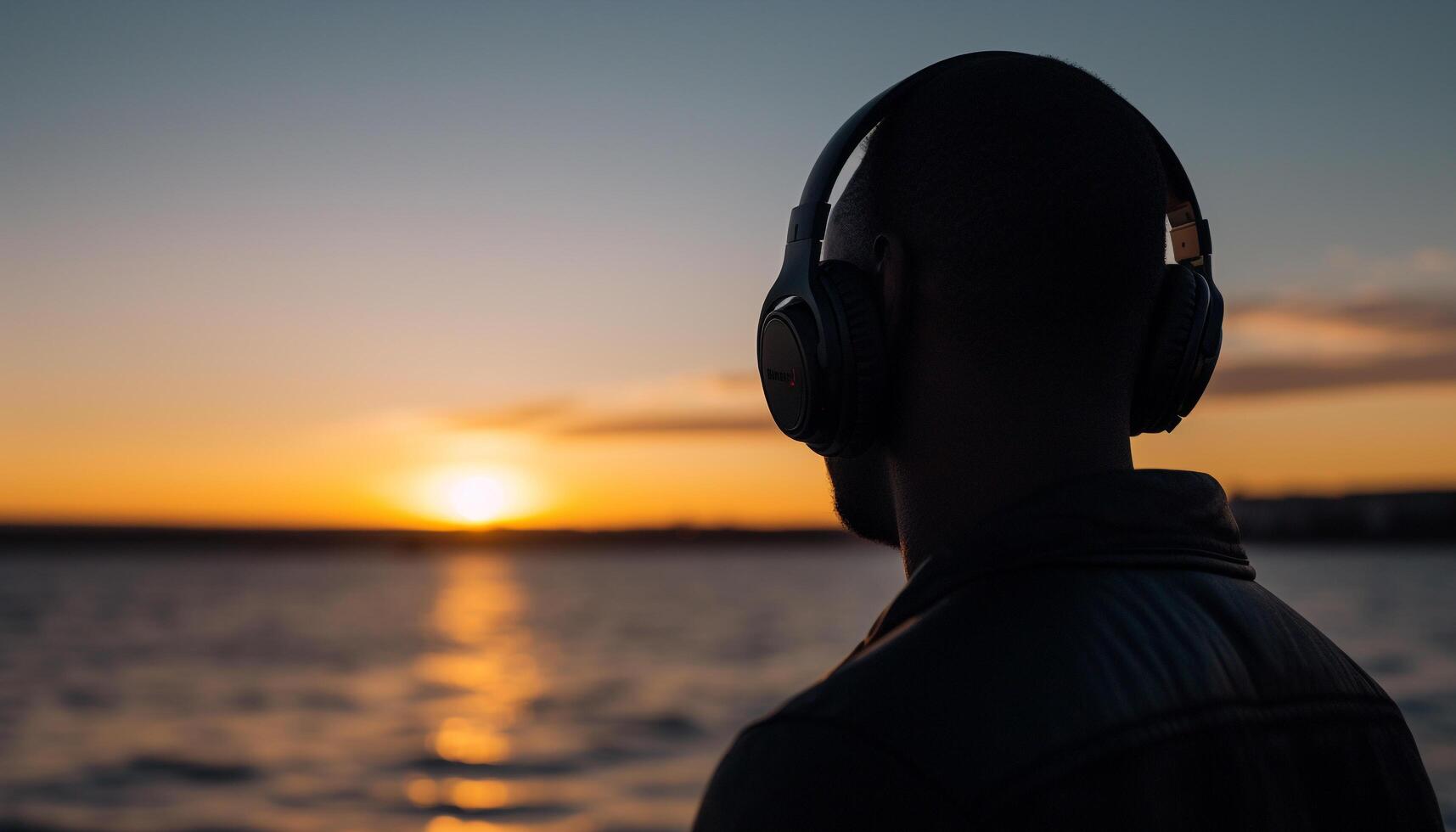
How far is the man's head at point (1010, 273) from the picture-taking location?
124 centimetres

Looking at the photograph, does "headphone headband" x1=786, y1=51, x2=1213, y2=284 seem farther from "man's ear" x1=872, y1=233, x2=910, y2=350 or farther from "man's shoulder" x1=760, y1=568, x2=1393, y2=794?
"man's shoulder" x1=760, y1=568, x2=1393, y2=794

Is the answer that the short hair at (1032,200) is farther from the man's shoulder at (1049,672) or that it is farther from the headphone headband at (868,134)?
the man's shoulder at (1049,672)

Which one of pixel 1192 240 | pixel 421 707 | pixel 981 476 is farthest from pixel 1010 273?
pixel 421 707

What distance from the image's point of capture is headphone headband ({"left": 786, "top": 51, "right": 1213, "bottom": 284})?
1.41 metres

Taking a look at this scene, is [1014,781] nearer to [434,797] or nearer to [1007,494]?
[1007,494]

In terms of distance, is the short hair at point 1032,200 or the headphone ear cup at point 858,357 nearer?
the short hair at point 1032,200

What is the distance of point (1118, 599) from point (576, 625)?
157 ft

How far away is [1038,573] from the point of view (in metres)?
1.05

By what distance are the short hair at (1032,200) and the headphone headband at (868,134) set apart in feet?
0.11

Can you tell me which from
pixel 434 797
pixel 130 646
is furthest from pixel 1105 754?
pixel 130 646

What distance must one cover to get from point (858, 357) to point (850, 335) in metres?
0.03

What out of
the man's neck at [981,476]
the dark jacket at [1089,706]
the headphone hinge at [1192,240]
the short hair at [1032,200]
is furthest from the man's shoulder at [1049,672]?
the headphone hinge at [1192,240]

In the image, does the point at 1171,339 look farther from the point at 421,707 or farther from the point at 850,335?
the point at 421,707

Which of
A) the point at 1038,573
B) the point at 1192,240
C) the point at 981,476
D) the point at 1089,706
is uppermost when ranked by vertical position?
the point at 1192,240
